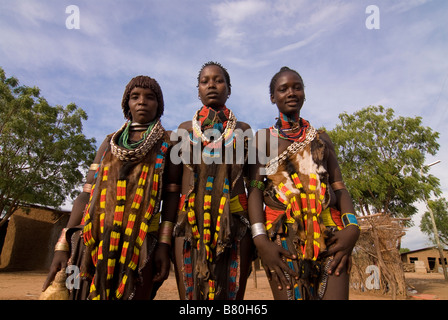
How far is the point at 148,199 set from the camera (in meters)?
2.33

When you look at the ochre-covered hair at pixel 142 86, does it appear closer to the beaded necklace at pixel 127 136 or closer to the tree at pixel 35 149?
the beaded necklace at pixel 127 136

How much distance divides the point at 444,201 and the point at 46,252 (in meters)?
37.9

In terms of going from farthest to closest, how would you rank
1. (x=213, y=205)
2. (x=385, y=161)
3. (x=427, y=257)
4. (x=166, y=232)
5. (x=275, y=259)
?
(x=427, y=257), (x=385, y=161), (x=166, y=232), (x=213, y=205), (x=275, y=259)

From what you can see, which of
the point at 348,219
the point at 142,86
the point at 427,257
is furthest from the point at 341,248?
the point at 427,257

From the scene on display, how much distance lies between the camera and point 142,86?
262cm

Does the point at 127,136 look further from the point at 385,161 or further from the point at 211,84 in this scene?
the point at 385,161

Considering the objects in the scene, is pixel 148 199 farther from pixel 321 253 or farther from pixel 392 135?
pixel 392 135

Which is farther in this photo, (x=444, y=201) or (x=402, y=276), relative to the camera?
(x=444, y=201)

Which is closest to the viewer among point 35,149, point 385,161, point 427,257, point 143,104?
point 143,104

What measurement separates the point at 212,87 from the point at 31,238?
18498 millimetres

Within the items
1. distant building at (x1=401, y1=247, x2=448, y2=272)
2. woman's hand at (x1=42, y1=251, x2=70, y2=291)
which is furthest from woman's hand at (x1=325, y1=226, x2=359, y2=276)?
distant building at (x1=401, y1=247, x2=448, y2=272)

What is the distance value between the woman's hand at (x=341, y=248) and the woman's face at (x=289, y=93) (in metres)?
1.11

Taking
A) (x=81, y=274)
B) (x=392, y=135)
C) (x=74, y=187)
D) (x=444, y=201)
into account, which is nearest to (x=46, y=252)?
(x=74, y=187)

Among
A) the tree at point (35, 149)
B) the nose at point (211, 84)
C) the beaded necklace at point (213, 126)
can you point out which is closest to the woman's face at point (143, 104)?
the beaded necklace at point (213, 126)
